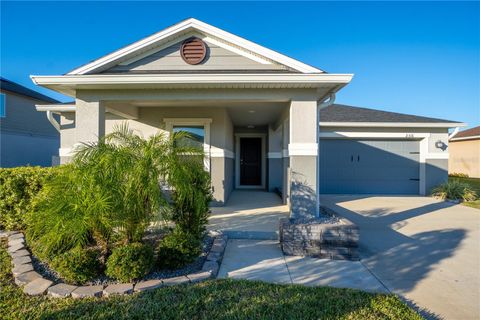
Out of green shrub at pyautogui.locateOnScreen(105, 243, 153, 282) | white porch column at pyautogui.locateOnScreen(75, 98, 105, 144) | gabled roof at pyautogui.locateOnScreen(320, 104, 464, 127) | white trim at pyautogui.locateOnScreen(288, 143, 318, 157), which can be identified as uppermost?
gabled roof at pyautogui.locateOnScreen(320, 104, 464, 127)

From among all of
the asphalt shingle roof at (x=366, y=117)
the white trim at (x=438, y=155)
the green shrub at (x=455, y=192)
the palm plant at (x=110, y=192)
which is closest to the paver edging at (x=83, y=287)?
the palm plant at (x=110, y=192)

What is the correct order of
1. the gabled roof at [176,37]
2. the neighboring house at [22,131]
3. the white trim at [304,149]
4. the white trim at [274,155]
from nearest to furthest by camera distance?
the white trim at [304,149] < the gabled roof at [176,37] < the white trim at [274,155] < the neighboring house at [22,131]

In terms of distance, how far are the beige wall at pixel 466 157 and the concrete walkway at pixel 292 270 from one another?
21953 mm

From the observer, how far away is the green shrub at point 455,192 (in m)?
9.79

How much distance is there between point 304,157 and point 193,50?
363 centimetres

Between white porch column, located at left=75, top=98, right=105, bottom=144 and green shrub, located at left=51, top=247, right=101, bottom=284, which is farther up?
white porch column, located at left=75, top=98, right=105, bottom=144

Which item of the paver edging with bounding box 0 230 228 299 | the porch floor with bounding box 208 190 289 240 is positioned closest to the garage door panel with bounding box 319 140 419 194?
the porch floor with bounding box 208 190 289 240

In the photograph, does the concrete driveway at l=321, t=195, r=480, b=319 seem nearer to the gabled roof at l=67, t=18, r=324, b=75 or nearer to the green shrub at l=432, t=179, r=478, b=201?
the green shrub at l=432, t=179, r=478, b=201

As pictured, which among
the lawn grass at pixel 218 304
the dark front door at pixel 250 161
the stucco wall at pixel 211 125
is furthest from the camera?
the dark front door at pixel 250 161

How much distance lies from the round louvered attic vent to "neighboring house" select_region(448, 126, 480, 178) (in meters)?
22.4

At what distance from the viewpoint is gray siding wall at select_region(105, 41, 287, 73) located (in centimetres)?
605

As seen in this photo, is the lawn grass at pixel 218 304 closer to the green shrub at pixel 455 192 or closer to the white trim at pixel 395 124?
the white trim at pixel 395 124

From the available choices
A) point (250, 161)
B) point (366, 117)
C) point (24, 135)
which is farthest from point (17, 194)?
point (366, 117)

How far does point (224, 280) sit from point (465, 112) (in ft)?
62.9
